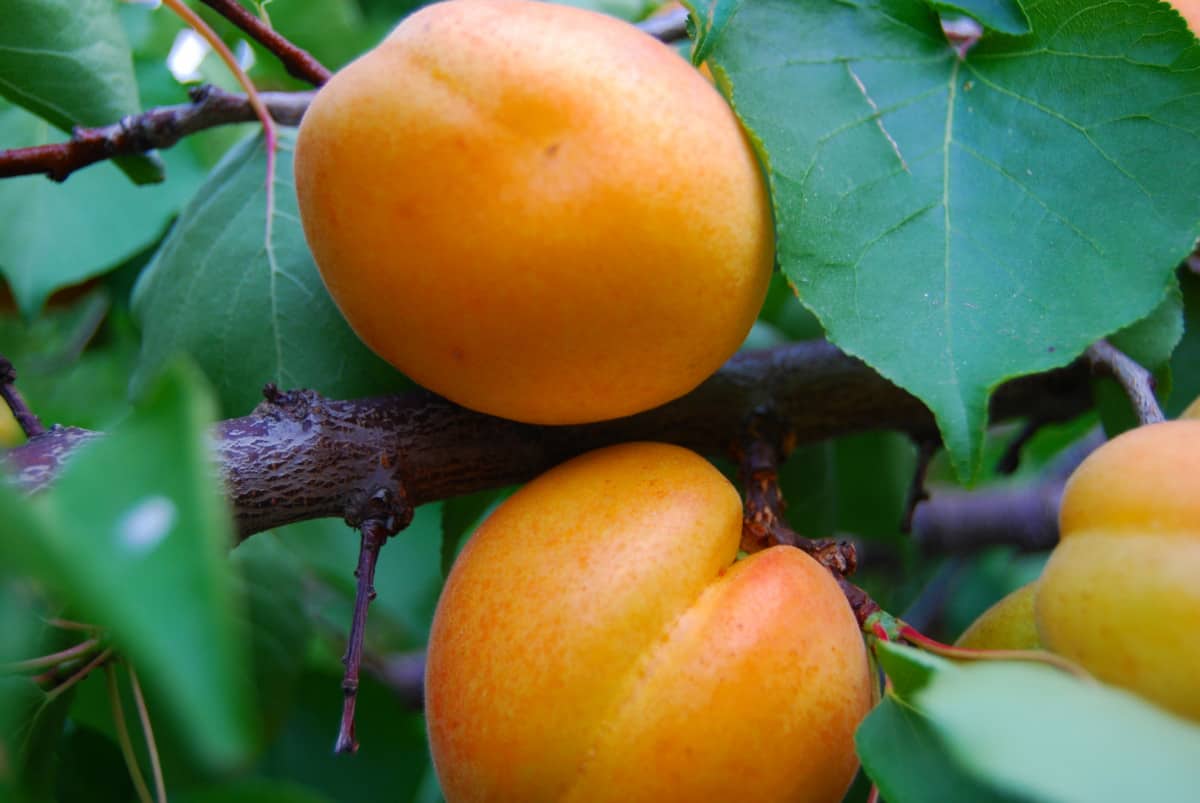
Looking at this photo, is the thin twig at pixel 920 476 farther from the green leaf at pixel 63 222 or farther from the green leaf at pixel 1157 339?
the green leaf at pixel 63 222

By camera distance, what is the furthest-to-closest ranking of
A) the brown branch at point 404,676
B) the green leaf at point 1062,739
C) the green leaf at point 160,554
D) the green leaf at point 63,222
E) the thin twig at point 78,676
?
the brown branch at point 404,676 → the green leaf at point 63,222 → the thin twig at point 78,676 → the green leaf at point 1062,739 → the green leaf at point 160,554

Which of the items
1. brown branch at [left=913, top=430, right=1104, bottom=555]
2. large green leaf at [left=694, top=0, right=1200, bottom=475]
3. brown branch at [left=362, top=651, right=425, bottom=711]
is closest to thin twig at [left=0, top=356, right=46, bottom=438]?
large green leaf at [left=694, top=0, right=1200, bottom=475]

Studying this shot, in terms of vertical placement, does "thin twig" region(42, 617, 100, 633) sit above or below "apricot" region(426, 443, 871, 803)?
below

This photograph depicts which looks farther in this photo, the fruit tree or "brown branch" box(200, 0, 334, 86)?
"brown branch" box(200, 0, 334, 86)

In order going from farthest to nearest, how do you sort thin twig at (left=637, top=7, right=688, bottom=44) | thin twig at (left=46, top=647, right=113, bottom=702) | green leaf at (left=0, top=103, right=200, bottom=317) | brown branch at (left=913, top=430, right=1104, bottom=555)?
brown branch at (left=913, top=430, right=1104, bottom=555)
green leaf at (left=0, top=103, right=200, bottom=317)
thin twig at (left=637, top=7, right=688, bottom=44)
thin twig at (left=46, top=647, right=113, bottom=702)

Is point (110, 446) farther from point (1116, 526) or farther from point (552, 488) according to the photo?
point (1116, 526)

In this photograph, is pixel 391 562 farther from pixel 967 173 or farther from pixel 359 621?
pixel 967 173

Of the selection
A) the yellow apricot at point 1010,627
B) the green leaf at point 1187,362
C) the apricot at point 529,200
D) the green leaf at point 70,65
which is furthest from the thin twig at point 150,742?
the green leaf at point 1187,362

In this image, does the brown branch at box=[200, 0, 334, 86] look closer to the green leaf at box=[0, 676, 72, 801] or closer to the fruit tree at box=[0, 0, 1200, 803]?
the fruit tree at box=[0, 0, 1200, 803]
